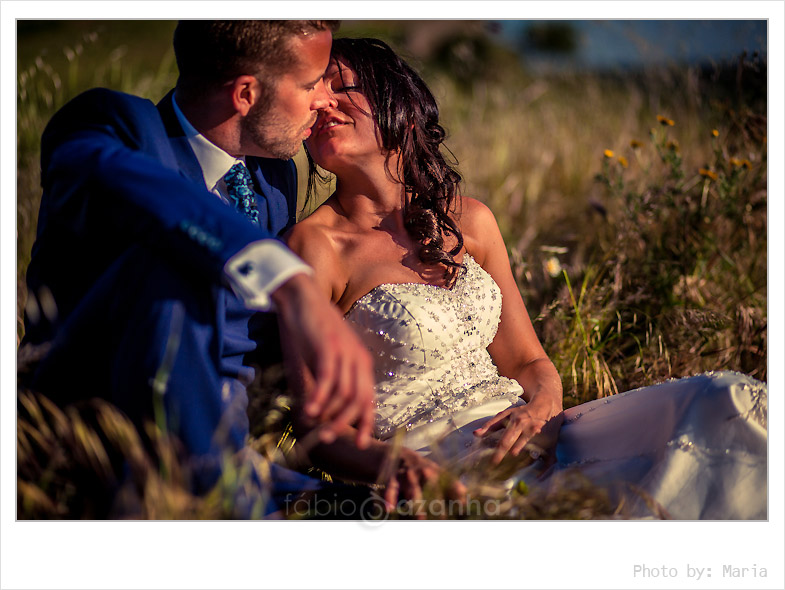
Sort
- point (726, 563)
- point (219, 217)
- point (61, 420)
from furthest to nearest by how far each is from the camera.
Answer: point (726, 563), point (61, 420), point (219, 217)

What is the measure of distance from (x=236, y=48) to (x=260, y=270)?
0.89m

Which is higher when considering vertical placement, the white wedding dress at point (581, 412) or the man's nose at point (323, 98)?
the man's nose at point (323, 98)

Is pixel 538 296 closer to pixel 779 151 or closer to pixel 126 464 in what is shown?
pixel 779 151

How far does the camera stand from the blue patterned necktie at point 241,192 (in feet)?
7.60

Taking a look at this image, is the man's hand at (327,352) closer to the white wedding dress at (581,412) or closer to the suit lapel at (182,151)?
the white wedding dress at (581,412)

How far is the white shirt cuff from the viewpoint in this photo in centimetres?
166

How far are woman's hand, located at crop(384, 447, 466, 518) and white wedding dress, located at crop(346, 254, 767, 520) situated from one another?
0.20 feet

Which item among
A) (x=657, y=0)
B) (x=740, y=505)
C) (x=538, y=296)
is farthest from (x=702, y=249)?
(x=740, y=505)

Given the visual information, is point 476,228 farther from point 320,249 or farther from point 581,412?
point 581,412

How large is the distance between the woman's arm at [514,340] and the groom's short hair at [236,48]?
0.95m

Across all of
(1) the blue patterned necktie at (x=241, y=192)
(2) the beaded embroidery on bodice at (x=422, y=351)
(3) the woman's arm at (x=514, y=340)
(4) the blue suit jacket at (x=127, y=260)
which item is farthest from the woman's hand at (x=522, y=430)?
(1) the blue patterned necktie at (x=241, y=192)

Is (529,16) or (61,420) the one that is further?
(529,16)

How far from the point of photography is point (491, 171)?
582cm

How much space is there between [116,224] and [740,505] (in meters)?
1.88
